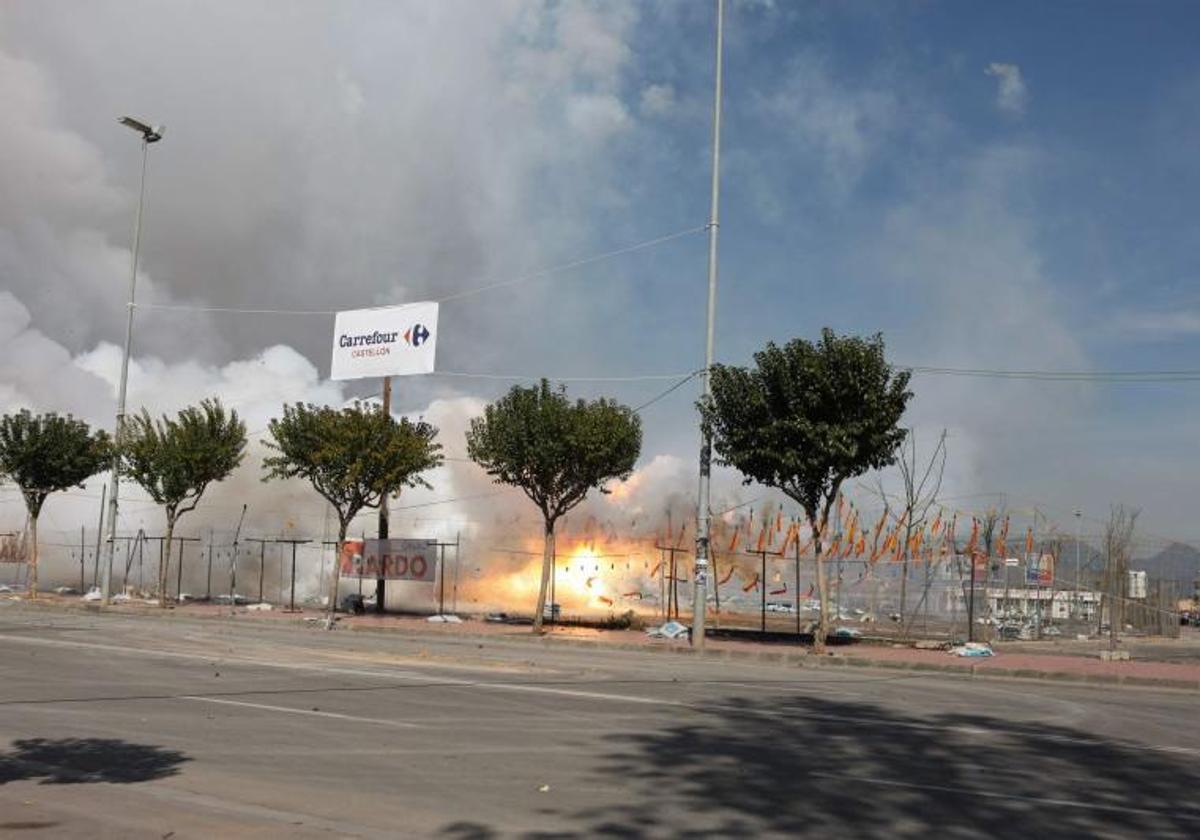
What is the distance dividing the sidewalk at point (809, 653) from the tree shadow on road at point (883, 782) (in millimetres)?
8881

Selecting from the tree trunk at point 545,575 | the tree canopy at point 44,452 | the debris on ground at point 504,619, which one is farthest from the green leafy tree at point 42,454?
the tree trunk at point 545,575

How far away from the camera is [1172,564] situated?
140ft

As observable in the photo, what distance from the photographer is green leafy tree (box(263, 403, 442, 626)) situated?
3369 cm

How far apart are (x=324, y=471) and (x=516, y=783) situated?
89.5 ft

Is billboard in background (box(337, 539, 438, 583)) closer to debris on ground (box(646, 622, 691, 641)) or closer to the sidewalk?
the sidewalk

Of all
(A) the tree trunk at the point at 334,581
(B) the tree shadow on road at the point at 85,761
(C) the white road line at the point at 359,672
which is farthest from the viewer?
(A) the tree trunk at the point at 334,581

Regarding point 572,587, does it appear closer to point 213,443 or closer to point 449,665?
point 213,443

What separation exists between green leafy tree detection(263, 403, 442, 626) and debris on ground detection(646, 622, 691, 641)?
9.97 m

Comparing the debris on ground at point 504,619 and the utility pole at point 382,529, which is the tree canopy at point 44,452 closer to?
the utility pole at point 382,529

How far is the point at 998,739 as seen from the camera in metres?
11.0

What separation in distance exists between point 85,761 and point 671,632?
21.7m

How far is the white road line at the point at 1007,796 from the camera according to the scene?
766 cm

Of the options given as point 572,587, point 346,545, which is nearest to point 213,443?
point 346,545

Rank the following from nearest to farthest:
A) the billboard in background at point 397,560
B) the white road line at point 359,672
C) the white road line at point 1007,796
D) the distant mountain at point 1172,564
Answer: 1. the white road line at point 1007,796
2. the white road line at point 359,672
3. the billboard in background at point 397,560
4. the distant mountain at point 1172,564
